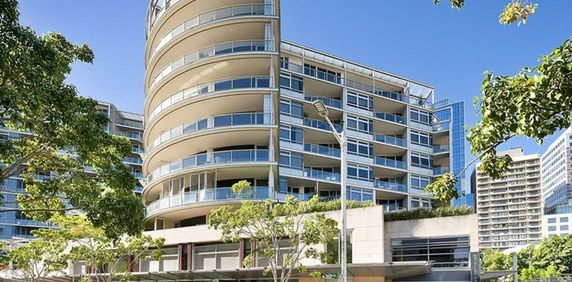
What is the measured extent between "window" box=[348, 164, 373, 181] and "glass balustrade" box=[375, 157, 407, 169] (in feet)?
5.56

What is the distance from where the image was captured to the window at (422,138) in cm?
Answer: 6091

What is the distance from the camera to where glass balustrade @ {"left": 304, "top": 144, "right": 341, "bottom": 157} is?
5189 cm

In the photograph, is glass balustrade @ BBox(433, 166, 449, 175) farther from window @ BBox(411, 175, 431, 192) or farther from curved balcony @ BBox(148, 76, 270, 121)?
curved balcony @ BBox(148, 76, 270, 121)

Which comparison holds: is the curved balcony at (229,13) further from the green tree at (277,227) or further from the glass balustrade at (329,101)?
the green tree at (277,227)

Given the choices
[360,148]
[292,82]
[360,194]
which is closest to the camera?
[292,82]

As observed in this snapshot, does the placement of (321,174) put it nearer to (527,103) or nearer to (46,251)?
(46,251)

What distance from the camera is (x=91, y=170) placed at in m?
73.7

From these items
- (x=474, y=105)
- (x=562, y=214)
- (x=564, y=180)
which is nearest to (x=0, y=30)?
(x=474, y=105)

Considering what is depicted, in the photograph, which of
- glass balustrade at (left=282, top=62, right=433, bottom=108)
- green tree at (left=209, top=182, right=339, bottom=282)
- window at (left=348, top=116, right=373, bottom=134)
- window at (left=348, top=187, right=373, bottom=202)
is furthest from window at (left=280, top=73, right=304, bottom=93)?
green tree at (left=209, top=182, right=339, bottom=282)

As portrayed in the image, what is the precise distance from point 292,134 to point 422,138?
56.9ft

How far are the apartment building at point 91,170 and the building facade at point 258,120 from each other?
91.9 feet

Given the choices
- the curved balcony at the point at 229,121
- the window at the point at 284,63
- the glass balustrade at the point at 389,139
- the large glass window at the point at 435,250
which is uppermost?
the window at the point at 284,63

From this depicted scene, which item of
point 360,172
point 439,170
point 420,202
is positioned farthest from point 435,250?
point 439,170

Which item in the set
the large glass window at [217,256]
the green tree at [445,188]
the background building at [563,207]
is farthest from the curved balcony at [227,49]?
the background building at [563,207]
